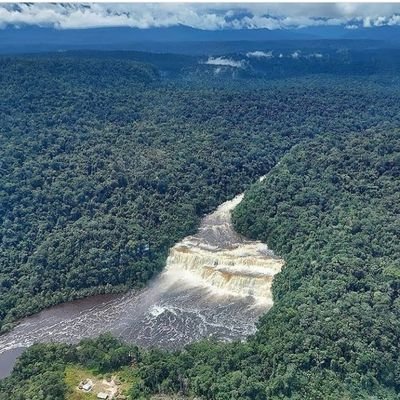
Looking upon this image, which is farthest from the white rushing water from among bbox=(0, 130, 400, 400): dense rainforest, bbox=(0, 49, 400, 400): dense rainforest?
bbox=(0, 130, 400, 400): dense rainforest

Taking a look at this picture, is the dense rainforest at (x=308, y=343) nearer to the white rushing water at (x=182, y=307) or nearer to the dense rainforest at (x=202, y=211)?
the dense rainforest at (x=202, y=211)

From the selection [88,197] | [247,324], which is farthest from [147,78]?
[247,324]

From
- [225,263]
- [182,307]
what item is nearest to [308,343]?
[182,307]

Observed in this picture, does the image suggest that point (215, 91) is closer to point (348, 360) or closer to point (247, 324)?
point (247, 324)

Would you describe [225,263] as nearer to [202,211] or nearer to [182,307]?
[182,307]

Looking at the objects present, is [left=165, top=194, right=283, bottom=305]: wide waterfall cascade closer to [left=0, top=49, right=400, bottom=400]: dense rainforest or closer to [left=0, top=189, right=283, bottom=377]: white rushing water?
[left=0, top=189, right=283, bottom=377]: white rushing water

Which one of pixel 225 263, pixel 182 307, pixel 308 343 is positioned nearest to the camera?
pixel 308 343

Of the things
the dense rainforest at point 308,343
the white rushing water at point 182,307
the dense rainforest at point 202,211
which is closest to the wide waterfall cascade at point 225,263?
the white rushing water at point 182,307
